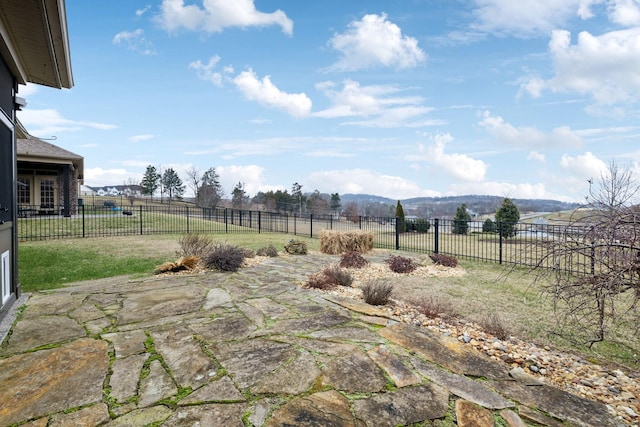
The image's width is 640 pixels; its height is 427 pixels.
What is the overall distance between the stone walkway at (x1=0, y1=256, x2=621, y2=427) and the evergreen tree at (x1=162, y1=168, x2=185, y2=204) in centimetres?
5064

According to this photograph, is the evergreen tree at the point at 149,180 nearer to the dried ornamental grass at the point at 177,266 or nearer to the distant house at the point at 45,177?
the distant house at the point at 45,177

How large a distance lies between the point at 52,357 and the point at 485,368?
131 inches

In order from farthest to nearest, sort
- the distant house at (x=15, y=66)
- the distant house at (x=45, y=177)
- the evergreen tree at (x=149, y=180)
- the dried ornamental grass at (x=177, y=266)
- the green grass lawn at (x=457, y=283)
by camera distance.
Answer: the evergreen tree at (x=149, y=180) < the distant house at (x=45, y=177) < the dried ornamental grass at (x=177, y=266) < the green grass lawn at (x=457, y=283) < the distant house at (x=15, y=66)

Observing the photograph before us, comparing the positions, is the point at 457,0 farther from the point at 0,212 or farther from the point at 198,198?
the point at 198,198

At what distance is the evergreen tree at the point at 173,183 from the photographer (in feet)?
163

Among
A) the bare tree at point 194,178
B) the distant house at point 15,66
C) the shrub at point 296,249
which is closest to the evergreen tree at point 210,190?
the bare tree at point 194,178

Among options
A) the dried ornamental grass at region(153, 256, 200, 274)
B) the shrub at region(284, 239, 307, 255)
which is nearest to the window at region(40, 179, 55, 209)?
the shrub at region(284, 239, 307, 255)

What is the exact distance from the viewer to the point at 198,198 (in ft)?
134

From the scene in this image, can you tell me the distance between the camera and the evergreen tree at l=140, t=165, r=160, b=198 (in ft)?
151

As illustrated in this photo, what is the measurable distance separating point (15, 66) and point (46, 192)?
1960 cm

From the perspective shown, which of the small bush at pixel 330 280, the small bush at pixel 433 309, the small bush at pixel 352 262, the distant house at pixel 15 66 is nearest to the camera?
the distant house at pixel 15 66

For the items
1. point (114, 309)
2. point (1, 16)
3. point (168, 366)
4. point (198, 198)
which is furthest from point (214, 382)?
point (198, 198)

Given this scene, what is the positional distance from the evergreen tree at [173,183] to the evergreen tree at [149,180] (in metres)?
2.94

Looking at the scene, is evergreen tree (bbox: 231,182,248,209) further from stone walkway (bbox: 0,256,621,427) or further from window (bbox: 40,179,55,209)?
stone walkway (bbox: 0,256,621,427)
